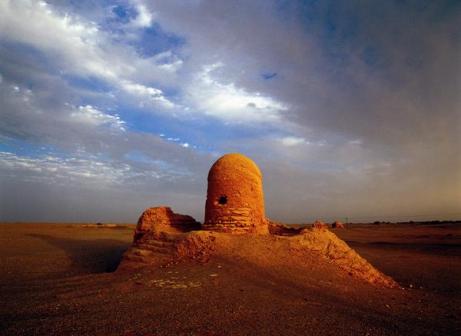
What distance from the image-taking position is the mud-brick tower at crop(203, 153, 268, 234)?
1110cm

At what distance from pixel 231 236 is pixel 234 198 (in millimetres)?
1556

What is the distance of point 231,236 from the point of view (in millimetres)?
10305

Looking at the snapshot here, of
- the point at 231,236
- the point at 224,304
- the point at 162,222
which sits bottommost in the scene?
the point at 224,304

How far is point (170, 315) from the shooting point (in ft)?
19.2

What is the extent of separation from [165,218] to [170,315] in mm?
7036

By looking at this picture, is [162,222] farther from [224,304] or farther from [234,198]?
[224,304]

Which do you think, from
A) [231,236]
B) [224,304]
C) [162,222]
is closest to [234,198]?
[231,236]

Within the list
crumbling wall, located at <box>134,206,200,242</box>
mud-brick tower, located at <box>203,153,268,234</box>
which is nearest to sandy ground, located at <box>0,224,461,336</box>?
mud-brick tower, located at <box>203,153,268,234</box>

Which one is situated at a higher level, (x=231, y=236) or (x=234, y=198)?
(x=234, y=198)

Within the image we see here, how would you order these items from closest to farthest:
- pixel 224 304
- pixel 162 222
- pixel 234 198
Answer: pixel 224 304
pixel 234 198
pixel 162 222

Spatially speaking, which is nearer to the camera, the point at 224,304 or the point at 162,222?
the point at 224,304

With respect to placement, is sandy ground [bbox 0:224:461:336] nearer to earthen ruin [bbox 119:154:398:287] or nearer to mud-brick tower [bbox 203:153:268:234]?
earthen ruin [bbox 119:154:398:287]

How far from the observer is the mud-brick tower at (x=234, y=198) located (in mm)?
11102

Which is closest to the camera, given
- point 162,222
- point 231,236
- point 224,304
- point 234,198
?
point 224,304
